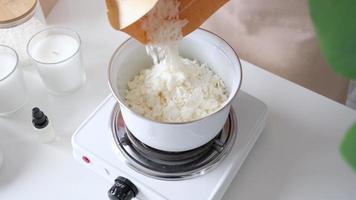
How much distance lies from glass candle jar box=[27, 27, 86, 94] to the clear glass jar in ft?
0.15

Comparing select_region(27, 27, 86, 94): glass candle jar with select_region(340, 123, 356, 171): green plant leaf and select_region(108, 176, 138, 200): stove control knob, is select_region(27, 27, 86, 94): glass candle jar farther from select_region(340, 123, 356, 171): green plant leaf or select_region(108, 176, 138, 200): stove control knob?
select_region(340, 123, 356, 171): green plant leaf

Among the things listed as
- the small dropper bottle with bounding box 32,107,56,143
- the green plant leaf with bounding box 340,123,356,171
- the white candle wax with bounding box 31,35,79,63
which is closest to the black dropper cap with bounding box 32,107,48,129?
the small dropper bottle with bounding box 32,107,56,143

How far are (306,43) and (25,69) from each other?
554mm

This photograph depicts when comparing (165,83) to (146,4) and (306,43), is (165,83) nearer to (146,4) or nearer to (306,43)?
(146,4)

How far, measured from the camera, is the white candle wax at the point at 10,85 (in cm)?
84

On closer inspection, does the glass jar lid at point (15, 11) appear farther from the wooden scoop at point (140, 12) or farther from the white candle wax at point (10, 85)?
the wooden scoop at point (140, 12)

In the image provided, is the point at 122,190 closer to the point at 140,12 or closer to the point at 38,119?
the point at 38,119

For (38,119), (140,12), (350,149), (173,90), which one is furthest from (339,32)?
(38,119)

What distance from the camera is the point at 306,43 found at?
3.06ft

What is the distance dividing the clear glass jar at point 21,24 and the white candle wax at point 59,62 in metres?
0.05

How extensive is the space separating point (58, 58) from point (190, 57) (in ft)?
0.83

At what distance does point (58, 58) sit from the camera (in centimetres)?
88

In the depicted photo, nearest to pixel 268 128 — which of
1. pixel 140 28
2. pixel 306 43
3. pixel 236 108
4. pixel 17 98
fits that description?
pixel 236 108

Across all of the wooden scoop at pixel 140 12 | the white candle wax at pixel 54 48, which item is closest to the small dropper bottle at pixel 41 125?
the white candle wax at pixel 54 48
